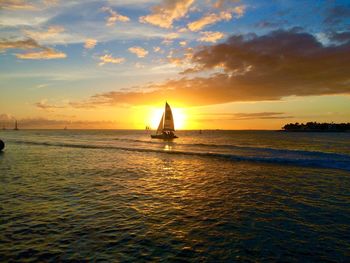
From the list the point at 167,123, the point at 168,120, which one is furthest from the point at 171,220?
the point at 168,120

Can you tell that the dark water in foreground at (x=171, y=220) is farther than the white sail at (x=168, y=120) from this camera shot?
No

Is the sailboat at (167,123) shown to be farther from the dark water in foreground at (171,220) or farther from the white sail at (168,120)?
the dark water in foreground at (171,220)

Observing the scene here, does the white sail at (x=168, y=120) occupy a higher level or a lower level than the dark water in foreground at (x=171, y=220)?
higher

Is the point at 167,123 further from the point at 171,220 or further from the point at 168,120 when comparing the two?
the point at 171,220

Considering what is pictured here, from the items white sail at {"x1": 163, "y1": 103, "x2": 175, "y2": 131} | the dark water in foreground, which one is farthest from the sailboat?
the dark water in foreground

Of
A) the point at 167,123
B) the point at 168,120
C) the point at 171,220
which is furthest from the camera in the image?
the point at 168,120

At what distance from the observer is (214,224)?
484 inches

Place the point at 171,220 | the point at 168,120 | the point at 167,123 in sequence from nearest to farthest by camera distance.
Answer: the point at 171,220 → the point at 167,123 → the point at 168,120

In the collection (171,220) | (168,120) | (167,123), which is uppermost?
(168,120)

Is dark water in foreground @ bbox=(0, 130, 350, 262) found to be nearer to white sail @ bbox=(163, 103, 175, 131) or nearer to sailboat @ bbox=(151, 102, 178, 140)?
sailboat @ bbox=(151, 102, 178, 140)

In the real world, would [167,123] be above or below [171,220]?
above

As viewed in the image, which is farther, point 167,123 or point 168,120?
point 168,120

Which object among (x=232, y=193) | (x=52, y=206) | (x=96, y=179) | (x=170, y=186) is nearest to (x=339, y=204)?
(x=232, y=193)

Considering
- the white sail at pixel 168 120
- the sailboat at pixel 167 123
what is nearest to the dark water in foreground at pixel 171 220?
the sailboat at pixel 167 123
